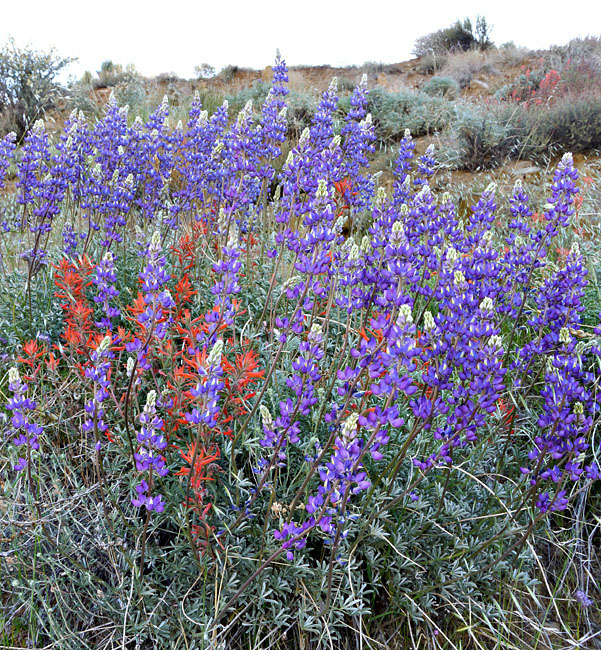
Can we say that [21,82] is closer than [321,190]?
No

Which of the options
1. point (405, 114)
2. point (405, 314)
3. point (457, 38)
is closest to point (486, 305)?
point (405, 314)

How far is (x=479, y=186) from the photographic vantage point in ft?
27.7

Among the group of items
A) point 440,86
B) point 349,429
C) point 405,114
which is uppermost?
point 440,86

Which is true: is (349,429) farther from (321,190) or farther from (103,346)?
(321,190)

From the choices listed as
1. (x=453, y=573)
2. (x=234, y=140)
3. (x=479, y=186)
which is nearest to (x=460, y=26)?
(x=479, y=186)

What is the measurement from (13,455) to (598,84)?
44.1 feet

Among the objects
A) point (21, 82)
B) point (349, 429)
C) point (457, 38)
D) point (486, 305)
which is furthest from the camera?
point (457, 38)

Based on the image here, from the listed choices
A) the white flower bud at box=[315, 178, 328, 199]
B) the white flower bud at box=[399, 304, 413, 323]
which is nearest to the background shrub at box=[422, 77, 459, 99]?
the white flower bud at box=[315, 178, 328, 199]

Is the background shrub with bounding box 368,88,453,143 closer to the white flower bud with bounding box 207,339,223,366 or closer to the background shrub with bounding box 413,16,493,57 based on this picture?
the white flower bud with bounding box 207,339,223,366

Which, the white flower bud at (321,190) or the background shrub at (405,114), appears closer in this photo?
the white flower bud at (321,190)

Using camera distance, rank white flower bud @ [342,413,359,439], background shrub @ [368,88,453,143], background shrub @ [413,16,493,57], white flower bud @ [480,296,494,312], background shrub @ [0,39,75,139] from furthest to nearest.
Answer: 1. background shrub @ [413,16,493,57]
2. background shrub @ [0,39,75,139]
3. background shrub @ [368,88,453,143]
4. white flower bud @ [480,296,494,312]
5. white flower bud @ [342,413,359,439]

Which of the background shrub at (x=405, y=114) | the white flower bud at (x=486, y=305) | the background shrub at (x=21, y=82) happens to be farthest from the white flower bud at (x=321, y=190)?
the background shrub at (x=21, y=82)

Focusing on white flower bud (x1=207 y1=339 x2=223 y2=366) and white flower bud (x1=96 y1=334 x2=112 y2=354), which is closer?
white flower bud (x1=207 y1=339 x2=223 y2=366)

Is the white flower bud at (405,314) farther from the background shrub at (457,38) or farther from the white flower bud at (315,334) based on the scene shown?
the background shrub at (457,38)
